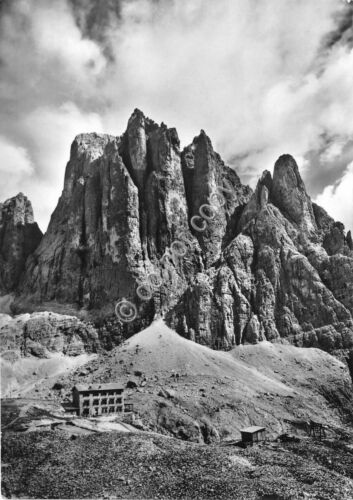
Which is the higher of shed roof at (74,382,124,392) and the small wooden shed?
shed roof at (74,382,124,392)

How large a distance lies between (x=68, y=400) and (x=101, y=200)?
10242cm

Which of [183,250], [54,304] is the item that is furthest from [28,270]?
[183,250]

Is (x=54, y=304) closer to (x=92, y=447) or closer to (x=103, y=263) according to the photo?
(x=103, y=263)

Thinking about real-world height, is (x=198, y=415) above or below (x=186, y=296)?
below

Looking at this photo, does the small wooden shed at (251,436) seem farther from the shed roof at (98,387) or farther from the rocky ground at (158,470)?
the shed roof at (98,387)

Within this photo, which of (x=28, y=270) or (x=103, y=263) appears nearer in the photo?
(x=103, y=263)

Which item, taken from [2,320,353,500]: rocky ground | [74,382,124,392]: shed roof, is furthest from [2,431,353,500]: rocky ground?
[74,382,124,392]: shed roof

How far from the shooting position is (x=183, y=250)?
620ft

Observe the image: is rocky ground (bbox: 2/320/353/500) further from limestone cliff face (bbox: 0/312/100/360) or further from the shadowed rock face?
limestone cliff face (bbox: 0/312/100/360)

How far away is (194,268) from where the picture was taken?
187750mm

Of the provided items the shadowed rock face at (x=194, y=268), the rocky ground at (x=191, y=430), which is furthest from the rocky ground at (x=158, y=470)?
the shadowed rock face at (x=194, y=268)

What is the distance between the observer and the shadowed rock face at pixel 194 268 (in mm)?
162625

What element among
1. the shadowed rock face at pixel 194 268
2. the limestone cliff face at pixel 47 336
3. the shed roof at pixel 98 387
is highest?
the shadowed rock face at pixel 194 268

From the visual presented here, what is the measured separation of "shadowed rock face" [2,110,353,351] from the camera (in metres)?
163
